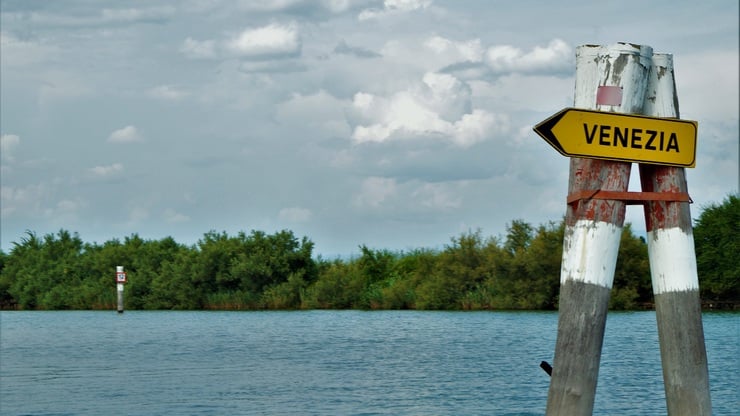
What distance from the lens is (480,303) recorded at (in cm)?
6062

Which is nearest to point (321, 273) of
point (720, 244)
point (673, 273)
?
point (720, 244)

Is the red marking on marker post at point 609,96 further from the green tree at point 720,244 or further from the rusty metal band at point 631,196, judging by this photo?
the green tree at point 720,244

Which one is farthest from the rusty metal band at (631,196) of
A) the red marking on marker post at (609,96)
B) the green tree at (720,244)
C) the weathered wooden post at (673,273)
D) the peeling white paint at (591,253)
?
the green tree at (720,244)

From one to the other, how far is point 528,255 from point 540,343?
1935 cm

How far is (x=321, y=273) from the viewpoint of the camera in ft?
235

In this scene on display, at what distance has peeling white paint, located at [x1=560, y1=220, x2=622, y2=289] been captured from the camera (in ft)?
19.3

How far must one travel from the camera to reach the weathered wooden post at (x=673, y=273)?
20.2 ft

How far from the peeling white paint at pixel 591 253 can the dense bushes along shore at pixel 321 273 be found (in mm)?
46914

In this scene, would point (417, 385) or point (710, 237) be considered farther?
point (710, 237)

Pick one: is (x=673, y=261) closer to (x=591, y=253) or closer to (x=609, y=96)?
(x=591, y=253)

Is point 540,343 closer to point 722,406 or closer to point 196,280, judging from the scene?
point 722,406

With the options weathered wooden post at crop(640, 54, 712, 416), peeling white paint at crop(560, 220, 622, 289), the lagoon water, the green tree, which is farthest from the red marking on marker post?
the green tree

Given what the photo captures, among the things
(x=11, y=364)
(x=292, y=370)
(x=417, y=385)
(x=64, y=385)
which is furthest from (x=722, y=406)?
(x=11, y=364)

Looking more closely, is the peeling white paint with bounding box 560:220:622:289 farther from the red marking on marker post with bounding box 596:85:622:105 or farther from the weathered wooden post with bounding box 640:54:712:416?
the red marking on marker post with bounding box 596:85:622:105
